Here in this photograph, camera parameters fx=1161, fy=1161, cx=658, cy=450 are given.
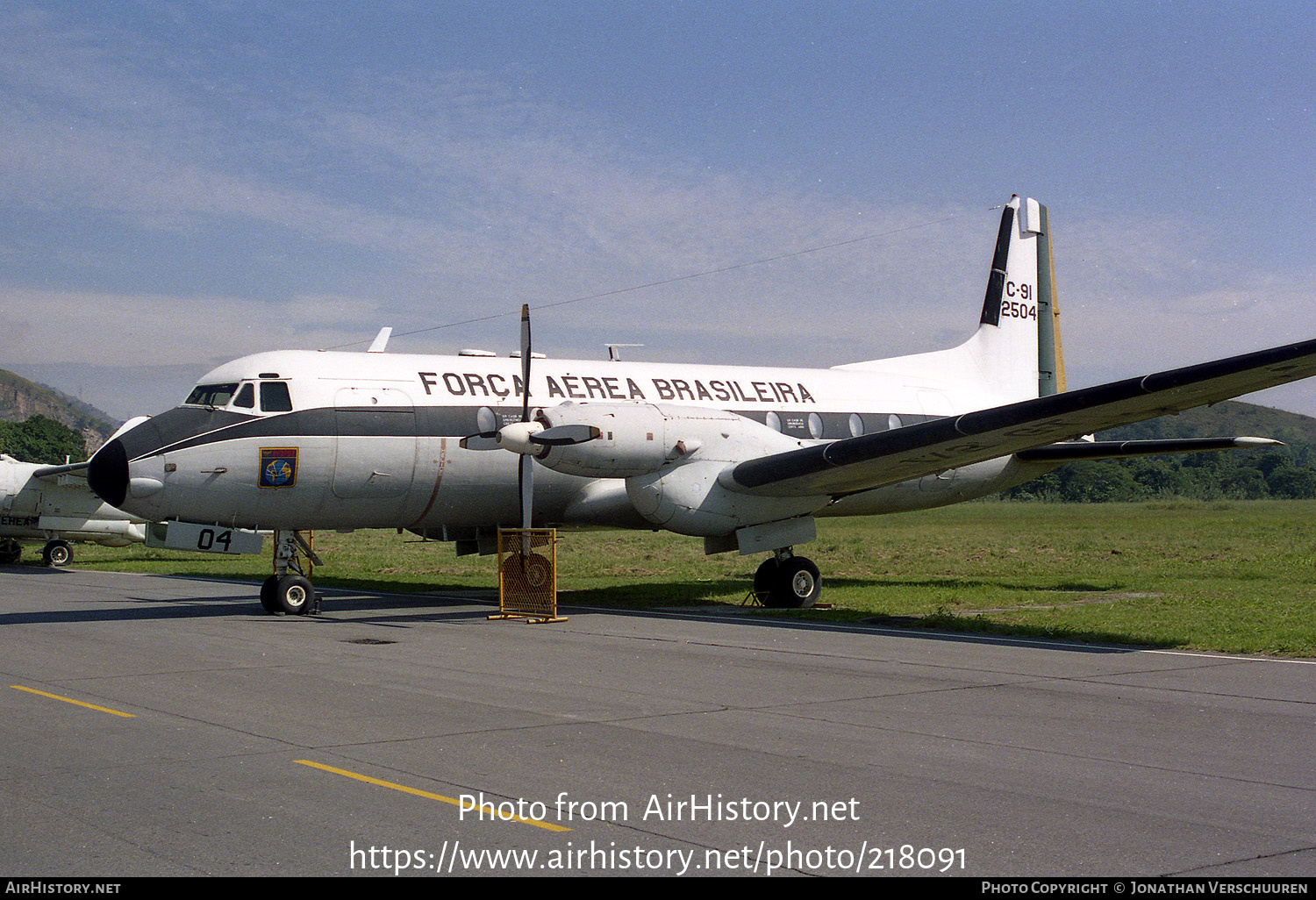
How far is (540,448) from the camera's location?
Result: 15.9 metres

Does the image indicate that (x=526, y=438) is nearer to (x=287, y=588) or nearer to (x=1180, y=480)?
(x=287, y=588)

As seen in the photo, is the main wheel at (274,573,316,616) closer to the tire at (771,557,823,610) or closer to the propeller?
the propeller

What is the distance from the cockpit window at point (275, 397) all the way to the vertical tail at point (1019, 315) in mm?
13645

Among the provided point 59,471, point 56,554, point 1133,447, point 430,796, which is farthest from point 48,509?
point 430,796

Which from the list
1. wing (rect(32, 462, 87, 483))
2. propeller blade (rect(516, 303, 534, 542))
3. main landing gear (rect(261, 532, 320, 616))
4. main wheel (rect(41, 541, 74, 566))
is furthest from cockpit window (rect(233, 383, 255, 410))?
main wheel (rect(41, 541, 74, 566))

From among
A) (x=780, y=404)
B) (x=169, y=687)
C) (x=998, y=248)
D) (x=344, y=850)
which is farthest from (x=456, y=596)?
(x=344, y=850)

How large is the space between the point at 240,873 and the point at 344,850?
0.49 m

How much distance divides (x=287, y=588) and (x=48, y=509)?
18.0 m

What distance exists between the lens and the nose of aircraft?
1504cm

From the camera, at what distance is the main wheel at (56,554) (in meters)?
31.4

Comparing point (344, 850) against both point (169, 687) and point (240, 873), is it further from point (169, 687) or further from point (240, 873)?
point (169, 687)

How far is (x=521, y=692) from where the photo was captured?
9.89m

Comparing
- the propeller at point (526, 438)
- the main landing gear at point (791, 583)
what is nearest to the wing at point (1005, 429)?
the main landing gear at point (791, 583)

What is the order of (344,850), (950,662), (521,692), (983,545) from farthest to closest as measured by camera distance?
(983,545) < (950,662) < (521,692) < (344,850)
